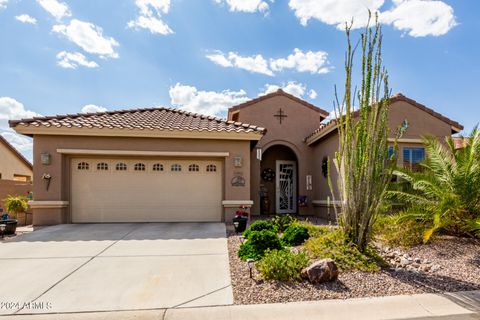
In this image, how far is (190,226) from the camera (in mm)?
9750

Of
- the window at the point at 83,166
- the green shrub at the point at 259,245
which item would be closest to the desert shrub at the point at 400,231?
the green shrub at the point at 259,245

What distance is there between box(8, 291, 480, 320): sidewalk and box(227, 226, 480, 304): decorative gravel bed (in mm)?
206

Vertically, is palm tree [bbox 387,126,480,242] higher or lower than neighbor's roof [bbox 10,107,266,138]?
lower

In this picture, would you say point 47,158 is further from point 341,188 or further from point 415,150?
point 415,150

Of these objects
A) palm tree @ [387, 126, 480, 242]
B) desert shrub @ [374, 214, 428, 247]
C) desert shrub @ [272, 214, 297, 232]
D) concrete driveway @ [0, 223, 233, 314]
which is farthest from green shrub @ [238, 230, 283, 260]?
palm tree @ [387, 126, 480, 242]

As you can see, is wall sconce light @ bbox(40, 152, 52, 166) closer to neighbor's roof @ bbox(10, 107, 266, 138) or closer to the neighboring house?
neighbor's roof @ bbox(10, 107, 266, 138)

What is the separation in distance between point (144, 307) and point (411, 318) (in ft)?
11.5

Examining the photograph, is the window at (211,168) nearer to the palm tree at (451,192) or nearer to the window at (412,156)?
the palm tree at (451,192)

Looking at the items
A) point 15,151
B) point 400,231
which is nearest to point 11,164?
point 15,151

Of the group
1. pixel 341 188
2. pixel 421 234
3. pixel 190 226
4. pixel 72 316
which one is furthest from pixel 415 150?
pixel 72 316

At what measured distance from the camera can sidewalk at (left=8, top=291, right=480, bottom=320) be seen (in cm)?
377

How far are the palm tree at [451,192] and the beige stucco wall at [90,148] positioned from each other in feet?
16.9

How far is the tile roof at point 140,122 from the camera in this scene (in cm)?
1022

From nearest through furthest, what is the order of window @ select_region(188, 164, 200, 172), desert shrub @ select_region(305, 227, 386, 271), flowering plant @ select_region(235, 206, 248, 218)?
desert shrub @ select_region(305, 227, 386, 271), flowering plant @ select_region(235, 206, 248, 218), window @ select_region(188, 164, 200, 172)
